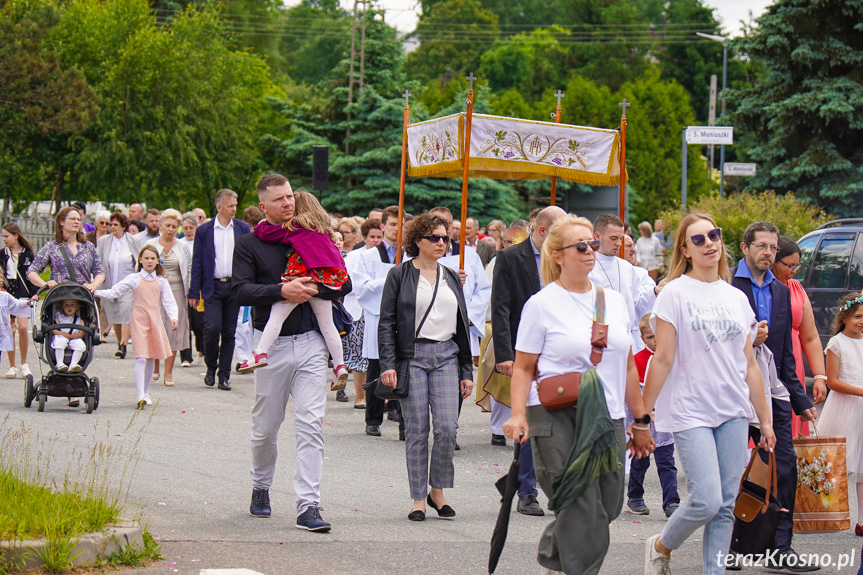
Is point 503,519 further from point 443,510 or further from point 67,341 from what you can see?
point 67,341

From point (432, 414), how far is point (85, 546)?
8.05 feet

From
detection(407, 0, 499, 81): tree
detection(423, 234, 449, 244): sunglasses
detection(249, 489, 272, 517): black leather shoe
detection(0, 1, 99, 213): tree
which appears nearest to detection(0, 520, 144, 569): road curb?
detection(249, 489, 272, 517): black leather shoe

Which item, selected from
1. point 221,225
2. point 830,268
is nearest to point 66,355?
point 221,225

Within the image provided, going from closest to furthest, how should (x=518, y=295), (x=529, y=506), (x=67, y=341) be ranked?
(x=529, y=506) → (x=518, y=295) → (x=67, y=341)

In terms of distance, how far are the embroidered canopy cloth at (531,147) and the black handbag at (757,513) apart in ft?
17.4

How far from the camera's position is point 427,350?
23.5 ft

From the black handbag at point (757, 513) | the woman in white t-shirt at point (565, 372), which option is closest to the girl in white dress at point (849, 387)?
the black handbag at point (757, 513)

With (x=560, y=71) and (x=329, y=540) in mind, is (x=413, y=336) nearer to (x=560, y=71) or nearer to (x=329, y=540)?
(x=329, y=540)

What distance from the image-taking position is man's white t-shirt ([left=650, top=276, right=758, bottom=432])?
5227mm

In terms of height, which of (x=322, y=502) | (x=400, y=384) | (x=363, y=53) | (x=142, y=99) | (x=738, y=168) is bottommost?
(x=322, y=502)

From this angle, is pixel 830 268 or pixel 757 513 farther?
pixel 830 268

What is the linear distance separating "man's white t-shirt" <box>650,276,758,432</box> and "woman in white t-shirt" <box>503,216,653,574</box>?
0.25 m

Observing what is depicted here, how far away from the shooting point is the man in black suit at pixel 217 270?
12.5 metres

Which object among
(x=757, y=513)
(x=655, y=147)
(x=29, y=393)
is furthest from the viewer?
(x=655, y=147)
